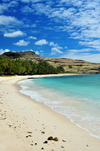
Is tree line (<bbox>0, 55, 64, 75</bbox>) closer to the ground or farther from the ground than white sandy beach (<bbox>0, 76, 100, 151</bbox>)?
farther from the ground

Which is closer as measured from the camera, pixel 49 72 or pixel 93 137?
pixel 93 137

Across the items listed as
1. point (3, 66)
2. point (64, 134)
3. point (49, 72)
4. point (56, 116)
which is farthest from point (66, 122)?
point (49, 72)

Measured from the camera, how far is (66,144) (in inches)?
277

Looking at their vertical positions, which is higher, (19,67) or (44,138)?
(19,67)

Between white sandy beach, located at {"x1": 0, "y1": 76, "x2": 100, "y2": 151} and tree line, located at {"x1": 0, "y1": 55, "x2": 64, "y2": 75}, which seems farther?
tree line, located at {"x1": 0, "y1": 55, "x2": 64, "y2": 75}

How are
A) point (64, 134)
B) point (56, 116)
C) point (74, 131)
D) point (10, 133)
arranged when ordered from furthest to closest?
point (56, 116), point (74, 131), point (64, 134), point (10, 133)

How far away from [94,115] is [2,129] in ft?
Result: 24.0

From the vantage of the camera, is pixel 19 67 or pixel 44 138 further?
pixel 19 67

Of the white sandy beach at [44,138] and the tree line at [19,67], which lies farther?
the tree line at [19,67]

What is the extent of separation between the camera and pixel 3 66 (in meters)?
94.2

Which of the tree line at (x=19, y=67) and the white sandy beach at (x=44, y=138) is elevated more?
the tree line at (x=19, y=67)

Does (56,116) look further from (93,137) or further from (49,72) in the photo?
(49,72)

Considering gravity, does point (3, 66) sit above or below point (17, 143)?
above

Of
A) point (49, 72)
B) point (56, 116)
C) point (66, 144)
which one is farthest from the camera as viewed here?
point (49, 72)
